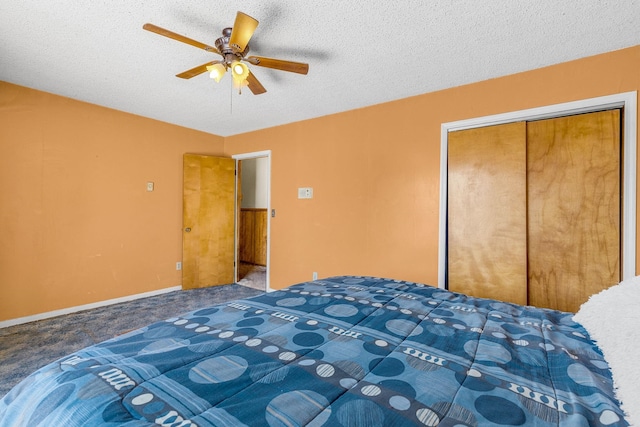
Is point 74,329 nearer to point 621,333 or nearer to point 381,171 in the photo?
point 381,171

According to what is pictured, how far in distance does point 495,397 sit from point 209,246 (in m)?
4.35

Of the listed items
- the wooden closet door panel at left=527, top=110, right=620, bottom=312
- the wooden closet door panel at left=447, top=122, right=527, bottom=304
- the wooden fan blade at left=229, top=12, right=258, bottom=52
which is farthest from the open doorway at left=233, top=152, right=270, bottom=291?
the wooden closet door panel at left=527, top=110, right=620, bottom=312

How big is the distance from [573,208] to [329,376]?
104 inches

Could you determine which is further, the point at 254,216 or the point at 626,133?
the point at 254,216

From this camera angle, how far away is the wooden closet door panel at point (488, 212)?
8.48 ft

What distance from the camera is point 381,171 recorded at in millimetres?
3301

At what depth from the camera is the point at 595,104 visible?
2.26 meters

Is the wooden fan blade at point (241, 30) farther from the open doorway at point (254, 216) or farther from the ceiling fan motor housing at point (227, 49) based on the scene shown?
the open doorway at point (254, 216)

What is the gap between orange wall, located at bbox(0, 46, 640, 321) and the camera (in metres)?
2.86

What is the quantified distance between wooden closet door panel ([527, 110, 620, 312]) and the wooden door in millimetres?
3982

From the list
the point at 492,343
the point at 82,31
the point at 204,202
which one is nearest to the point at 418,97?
the point at 492,343

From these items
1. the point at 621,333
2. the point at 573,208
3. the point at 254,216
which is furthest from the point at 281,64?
the point at 254,216

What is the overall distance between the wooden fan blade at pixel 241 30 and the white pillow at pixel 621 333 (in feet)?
6.96

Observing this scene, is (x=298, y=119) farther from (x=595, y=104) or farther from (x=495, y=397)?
(x=495, y=397)
